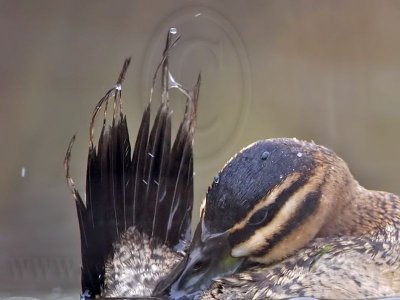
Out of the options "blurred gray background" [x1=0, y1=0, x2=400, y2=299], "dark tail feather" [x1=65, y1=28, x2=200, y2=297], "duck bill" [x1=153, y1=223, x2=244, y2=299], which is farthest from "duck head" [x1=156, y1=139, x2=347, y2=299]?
"blurred gray background" [x1=0, y1=0, x2=400, y2=299]

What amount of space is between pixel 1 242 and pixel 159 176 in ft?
3.88

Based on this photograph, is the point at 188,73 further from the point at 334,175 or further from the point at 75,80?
the point at 334,175

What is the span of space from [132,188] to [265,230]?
424 mm

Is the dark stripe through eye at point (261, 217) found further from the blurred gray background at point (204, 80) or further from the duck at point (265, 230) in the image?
the blurred gray background at point (204, 80)

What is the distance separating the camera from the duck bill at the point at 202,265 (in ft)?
4.36

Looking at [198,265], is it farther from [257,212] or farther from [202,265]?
[257,212]

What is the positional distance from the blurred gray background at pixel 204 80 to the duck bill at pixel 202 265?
122 centimetres

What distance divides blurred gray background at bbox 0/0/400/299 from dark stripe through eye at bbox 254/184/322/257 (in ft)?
4.05

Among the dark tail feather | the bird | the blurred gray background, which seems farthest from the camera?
the blurred gray background

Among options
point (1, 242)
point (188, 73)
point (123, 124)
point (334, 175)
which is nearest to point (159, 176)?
point (123, 124)

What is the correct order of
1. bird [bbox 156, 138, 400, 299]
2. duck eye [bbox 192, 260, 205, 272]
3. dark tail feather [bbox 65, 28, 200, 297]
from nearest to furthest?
bird [bbox 156, 138, 400, 299]
duck eye [bbox 192, 260, 205, 272]
dark tail feather [bbox 65, 28, 200, 297]

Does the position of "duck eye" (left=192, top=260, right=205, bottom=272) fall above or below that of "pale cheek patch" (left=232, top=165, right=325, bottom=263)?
below

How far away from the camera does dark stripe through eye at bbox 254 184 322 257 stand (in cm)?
132

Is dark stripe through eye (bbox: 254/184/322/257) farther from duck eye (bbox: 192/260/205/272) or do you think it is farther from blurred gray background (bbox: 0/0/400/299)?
blurred gray background (bbox: 0/0/400/299)
